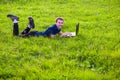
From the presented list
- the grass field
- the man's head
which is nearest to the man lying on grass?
the man's head

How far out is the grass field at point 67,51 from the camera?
9.15 meters

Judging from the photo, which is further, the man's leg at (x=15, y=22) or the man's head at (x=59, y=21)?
the man's leg at (x=15, y=22)

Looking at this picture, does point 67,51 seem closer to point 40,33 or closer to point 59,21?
point 59,21

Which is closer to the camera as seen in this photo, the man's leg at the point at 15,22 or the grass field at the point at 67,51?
the grass field at the point at 67,51

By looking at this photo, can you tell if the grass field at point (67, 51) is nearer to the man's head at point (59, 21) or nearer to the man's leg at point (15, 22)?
the man's leg at point (15, 22)

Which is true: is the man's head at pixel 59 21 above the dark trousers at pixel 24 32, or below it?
above

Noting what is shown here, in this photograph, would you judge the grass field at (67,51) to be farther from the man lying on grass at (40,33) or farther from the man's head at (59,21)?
the man's head at (59,21)

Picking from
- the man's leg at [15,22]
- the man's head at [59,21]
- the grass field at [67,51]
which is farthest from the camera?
the man's leg at [15,22]

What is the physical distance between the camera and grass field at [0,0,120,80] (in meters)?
9.15

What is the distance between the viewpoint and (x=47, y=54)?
11.0 metres

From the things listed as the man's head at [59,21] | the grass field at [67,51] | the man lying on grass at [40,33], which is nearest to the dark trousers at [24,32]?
the man lying on grass at [40,33]

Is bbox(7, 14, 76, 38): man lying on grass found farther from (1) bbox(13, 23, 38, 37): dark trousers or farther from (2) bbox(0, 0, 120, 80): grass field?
(2) bbox(0, 0, 120, 80): grass field

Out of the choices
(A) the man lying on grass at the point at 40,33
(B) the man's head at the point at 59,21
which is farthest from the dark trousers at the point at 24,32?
(B) the man's head at the point at 59,21

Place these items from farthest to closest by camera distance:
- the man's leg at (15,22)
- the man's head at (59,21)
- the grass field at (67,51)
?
the man's leg at (15,22) → the man's head at (59,21) → the grass field at (67,51)
